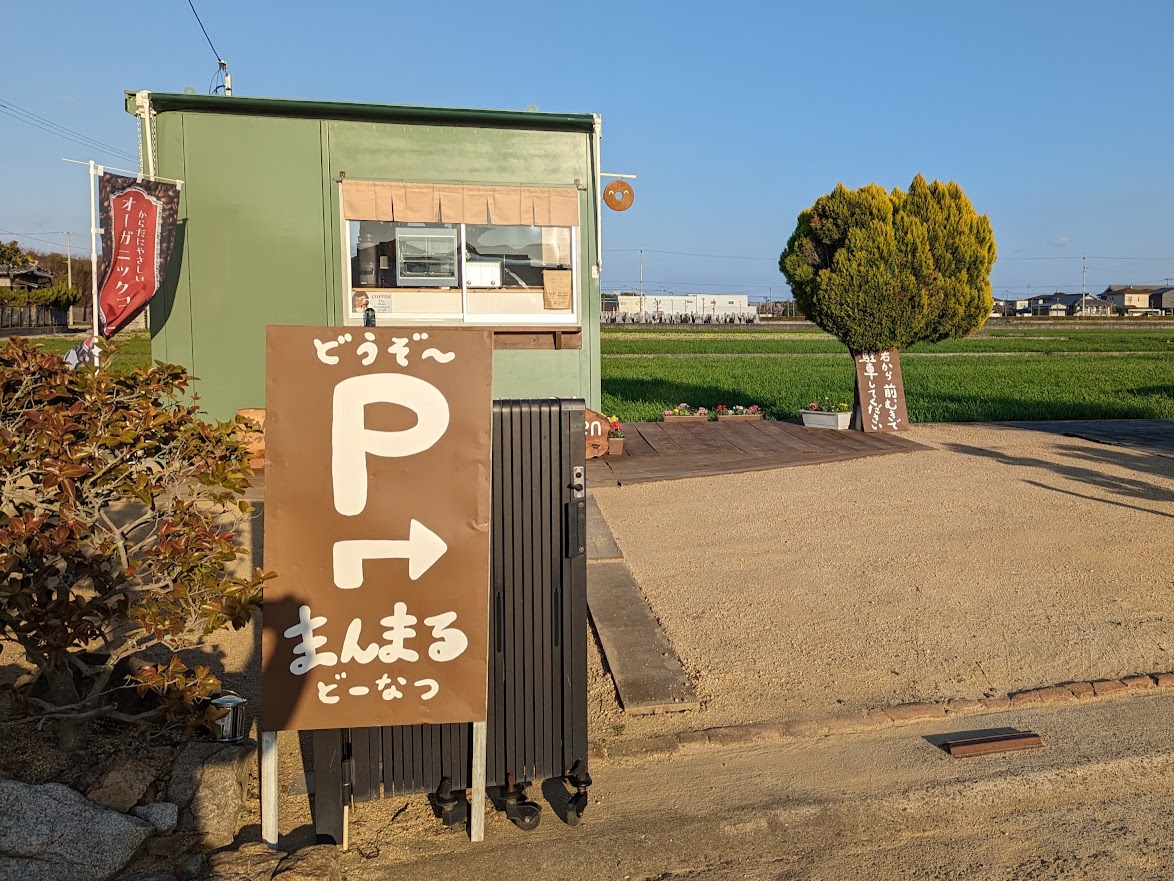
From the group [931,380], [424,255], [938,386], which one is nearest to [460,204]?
[424,255]

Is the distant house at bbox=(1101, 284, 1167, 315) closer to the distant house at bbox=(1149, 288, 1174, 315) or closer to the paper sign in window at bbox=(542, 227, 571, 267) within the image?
the distant house at bbox=(1149, 288, 1174, 315)

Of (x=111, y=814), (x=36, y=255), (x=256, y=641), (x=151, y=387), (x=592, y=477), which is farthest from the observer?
(x=36, y=255)

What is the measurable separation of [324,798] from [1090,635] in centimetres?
461

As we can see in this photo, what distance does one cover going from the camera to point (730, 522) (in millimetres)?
9117

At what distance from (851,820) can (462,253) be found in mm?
8940

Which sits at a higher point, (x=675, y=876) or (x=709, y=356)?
(x=709, y=356)

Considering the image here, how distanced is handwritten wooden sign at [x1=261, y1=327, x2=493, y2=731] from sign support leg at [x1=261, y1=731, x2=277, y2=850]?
0.11m

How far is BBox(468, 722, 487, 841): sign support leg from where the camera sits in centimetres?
375

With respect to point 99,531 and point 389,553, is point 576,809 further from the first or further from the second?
point 99,531

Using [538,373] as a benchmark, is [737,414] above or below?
below

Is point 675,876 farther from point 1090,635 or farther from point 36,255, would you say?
point 36,255

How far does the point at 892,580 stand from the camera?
7215 millimetres

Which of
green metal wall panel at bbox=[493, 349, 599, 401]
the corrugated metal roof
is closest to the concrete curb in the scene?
green metal wall panel at bbox=[493, 349, 599, 401]

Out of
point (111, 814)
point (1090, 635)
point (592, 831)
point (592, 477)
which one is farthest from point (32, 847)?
point (592, 477)
